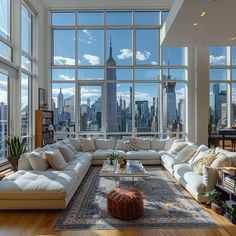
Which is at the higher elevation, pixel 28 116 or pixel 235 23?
pixel 235 23

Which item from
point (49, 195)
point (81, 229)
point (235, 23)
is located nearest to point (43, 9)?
point (235, 23)

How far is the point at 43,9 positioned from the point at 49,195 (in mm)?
7530

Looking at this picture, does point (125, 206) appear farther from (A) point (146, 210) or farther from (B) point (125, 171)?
(B) point (125, 171)

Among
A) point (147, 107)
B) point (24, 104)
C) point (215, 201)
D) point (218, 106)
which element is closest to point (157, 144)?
point (147, 107)

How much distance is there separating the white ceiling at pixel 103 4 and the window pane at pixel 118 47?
93 centimetres

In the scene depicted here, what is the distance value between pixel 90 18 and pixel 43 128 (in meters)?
4.56

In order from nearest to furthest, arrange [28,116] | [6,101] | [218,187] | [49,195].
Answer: [49,195], [218,187], [6,101], [28,116]

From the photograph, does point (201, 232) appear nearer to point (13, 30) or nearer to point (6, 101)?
point (6, 101)

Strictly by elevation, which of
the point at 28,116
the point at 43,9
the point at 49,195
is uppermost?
the point at 43,9

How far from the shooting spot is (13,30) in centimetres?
677

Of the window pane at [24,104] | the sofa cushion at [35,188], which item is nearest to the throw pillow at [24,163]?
the sofa cushion at [35,188]

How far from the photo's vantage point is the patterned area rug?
3.34 metres

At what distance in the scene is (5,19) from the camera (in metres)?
6.48

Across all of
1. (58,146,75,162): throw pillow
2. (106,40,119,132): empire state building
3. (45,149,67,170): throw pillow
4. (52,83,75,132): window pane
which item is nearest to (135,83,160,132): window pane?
(106,40,119,132): empire state building
